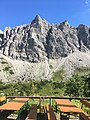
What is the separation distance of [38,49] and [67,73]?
26.7 m

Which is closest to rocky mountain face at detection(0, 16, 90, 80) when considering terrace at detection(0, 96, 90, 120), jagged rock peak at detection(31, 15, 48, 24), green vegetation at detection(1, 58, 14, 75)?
green vegetation at detection(1, 58, 14, 75)

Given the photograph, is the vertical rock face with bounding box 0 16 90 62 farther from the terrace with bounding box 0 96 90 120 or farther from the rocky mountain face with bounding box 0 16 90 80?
the terrace with bounding box 0 96 90 120

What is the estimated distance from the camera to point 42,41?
15400 centimetres

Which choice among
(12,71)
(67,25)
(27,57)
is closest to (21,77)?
(12,71)

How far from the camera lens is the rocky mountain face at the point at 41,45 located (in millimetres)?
139163

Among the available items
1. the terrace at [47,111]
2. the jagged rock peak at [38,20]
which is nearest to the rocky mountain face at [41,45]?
the jagged rock peak at [38,20]

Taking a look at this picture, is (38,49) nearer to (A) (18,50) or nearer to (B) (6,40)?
(A) (18,50)

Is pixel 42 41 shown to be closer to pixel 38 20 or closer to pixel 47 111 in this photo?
pixel 38 20

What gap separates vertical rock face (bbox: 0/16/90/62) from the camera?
14650 centimetres

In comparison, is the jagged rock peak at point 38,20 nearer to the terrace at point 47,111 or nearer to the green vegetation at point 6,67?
the green vegetation at point 6,67

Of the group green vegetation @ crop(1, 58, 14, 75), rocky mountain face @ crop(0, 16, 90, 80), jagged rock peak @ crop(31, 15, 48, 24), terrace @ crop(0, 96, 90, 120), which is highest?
jagged rock peak @ crop(31, 15, 48, 24)

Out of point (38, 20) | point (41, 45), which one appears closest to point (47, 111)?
point (41, 45)

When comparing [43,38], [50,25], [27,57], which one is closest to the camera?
[27,57]

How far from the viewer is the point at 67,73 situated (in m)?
130
